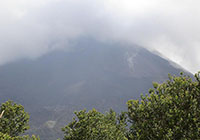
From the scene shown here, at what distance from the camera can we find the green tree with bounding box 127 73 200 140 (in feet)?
55.7

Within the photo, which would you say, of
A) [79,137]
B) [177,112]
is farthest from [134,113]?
[79,137]

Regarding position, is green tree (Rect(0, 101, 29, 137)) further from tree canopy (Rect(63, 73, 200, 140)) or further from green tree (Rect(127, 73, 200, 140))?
green tree (Rect(127, 73, 200, 140))

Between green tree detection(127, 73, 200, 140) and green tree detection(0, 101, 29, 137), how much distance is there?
31.0 metres

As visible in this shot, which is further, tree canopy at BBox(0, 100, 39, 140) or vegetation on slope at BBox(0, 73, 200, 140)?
tree canopy at BBox(0, 100, 39, 140)

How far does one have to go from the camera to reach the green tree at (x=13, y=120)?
44.0 meters

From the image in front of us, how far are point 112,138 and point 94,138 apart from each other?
6.69 metres

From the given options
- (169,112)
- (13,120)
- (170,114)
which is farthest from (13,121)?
(170,114)

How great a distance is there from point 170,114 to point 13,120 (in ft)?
119

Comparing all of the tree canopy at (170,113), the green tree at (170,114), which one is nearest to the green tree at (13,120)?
the tree canopy at (170,113)

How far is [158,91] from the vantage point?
2080 cm

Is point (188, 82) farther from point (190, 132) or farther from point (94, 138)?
point (94, 138)

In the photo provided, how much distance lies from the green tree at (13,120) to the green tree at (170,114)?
31.0 m

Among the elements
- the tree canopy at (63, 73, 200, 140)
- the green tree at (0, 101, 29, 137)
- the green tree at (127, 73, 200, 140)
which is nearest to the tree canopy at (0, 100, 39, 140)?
the green tree at (0, 101, 29, 137)

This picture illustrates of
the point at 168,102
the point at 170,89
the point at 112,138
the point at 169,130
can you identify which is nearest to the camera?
the point at 169,130
